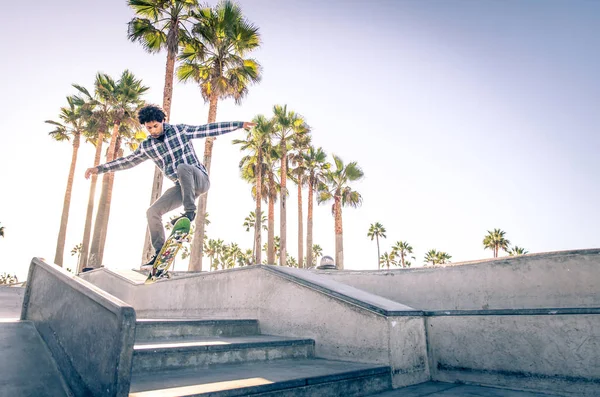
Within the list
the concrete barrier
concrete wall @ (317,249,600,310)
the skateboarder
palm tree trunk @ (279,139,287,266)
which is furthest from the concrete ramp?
palm tree trunk @ (279,139,287,266)

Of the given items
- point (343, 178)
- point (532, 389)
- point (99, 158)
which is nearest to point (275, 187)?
point (343, 178)

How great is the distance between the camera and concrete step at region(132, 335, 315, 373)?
121 inches

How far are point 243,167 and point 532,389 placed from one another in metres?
24.8

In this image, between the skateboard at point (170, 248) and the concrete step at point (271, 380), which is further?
the skateboard at point (170, 248)

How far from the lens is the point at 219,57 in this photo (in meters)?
16.9

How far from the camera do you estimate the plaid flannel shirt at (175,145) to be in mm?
4309

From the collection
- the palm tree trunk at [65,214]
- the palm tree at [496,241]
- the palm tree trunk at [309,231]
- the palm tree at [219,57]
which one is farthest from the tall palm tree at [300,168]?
the palm tree at [496,241]

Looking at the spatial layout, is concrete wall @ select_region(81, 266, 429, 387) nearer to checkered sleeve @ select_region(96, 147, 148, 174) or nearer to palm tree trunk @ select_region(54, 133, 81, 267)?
checkered sleeve @ select_region(96, 147, 148, 174)

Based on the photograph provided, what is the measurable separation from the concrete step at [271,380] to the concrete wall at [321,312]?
0.84ft

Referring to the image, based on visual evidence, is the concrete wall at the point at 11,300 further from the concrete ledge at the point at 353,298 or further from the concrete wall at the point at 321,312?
the concrete ledge at the point at 353,298

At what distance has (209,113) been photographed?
53.1 feet

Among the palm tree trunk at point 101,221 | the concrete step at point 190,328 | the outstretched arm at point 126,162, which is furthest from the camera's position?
the palm tree trunk at point 101,221

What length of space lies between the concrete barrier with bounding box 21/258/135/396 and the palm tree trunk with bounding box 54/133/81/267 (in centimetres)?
2261

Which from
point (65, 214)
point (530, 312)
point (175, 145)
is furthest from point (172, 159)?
point (65, 214)
